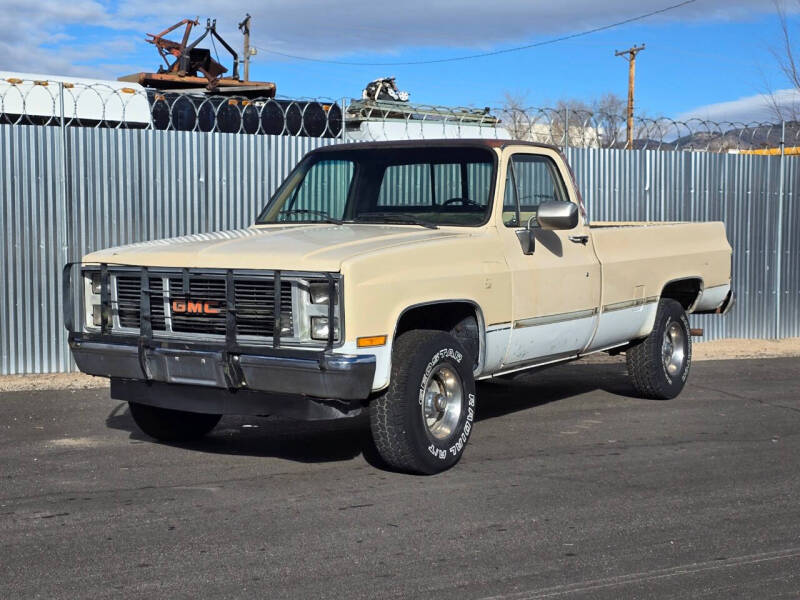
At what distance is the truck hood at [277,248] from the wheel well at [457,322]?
0.46m

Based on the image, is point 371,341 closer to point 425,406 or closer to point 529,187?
point 425,406

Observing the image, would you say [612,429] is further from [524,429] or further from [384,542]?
[384,542]

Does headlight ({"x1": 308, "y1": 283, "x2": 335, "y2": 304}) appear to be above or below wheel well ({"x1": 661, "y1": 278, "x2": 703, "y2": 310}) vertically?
above

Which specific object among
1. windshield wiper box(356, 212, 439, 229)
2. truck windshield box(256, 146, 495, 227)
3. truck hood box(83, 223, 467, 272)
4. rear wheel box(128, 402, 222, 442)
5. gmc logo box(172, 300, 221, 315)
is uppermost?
truck windshield box(256, 146, 495, 227)

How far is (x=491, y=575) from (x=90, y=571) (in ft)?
5.65

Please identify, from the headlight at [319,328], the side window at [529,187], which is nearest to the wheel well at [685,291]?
the side window at [529,187]

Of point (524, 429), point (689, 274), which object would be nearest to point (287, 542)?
point (524, 429)

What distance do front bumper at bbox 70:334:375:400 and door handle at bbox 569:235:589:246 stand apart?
2482mm

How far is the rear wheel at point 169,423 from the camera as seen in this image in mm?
7227

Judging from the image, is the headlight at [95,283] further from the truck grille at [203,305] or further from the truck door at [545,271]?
the truck door at [545,271]

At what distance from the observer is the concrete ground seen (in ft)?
14.9

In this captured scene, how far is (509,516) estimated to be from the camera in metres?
5.51

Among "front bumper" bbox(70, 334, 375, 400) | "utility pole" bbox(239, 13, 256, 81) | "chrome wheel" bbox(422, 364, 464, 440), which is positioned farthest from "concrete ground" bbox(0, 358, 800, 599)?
"utility pole" bbox(239, 13, 256, 81)

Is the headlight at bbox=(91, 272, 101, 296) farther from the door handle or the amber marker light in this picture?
the door handle
